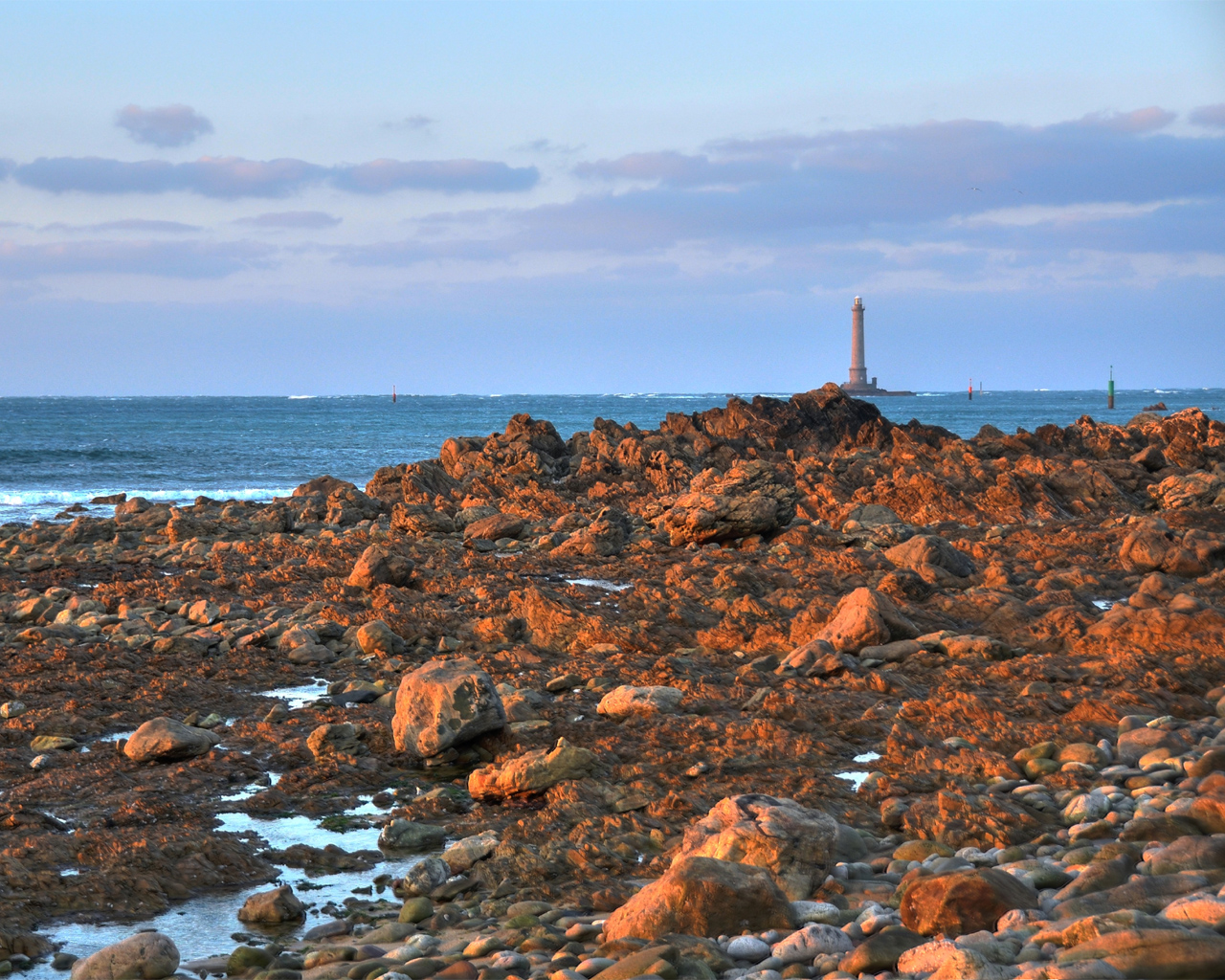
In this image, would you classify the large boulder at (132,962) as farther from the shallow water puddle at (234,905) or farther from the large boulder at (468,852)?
the large boulder at (468,852)

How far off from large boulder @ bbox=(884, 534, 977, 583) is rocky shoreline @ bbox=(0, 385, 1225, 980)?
5cm

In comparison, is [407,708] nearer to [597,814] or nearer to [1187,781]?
[597,814]

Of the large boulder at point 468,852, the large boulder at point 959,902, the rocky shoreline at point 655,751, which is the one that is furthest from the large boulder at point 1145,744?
the large boulder at point 468,852

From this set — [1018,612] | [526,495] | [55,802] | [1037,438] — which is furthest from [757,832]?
[1037,438]

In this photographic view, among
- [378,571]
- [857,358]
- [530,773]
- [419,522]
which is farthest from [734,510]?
[857,358]

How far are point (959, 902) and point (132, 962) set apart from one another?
9.86ft

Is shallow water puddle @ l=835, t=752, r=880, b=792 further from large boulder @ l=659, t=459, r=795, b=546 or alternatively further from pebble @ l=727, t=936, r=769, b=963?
large boulder @ l=659, t=459, r=795, b=546

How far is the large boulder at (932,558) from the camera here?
10898 millimetres

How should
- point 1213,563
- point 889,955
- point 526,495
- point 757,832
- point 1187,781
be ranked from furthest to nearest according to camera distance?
point 526,495 < point 1213,563 < point 1187,781 < point 757,832 < point 889,955

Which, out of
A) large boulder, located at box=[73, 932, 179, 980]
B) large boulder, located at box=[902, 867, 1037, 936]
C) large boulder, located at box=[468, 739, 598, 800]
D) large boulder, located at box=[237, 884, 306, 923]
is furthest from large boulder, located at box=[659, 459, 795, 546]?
large boulder, located at box=[73, 932, 179, 980]

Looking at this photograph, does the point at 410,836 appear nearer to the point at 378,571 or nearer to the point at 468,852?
the point at 468,852

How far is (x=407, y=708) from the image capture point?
646cm

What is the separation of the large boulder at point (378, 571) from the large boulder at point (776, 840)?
7088 mm

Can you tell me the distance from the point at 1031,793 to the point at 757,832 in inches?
69.6
